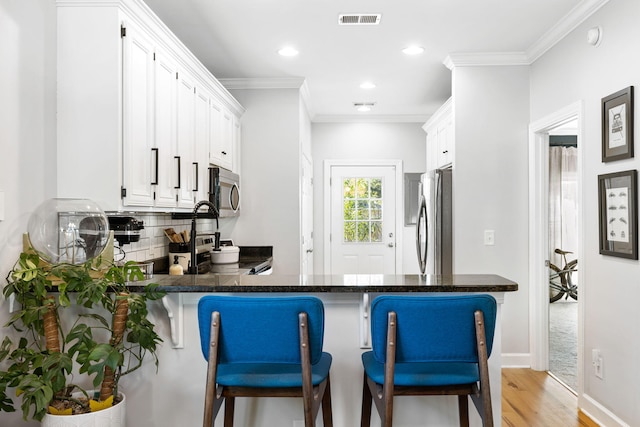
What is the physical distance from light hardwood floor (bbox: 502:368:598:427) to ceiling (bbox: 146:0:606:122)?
2.44 m

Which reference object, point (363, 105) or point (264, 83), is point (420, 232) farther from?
point (264, 83)

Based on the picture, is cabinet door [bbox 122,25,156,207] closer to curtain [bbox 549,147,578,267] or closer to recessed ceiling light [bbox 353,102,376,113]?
recessed ceiling light [bbox 353,102,376,113]

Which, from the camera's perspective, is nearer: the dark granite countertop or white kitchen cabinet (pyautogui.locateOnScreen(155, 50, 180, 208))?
the dark granite countertop

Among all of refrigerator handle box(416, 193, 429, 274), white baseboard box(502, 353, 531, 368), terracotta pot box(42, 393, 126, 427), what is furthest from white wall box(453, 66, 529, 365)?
terracotta pot box(42, 393, 126, 427)

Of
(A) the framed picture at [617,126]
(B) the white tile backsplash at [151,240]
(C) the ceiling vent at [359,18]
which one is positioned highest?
(C) the ceiling vent at [359,18]

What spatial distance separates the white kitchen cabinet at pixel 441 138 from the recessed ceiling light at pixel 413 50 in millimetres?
694

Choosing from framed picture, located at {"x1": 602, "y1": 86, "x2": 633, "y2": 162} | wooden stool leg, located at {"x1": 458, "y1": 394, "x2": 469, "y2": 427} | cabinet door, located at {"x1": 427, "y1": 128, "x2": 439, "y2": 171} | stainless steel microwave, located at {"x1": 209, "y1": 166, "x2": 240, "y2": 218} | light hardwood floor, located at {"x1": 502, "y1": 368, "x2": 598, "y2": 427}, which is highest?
cabinet door, located at {"x1": 427, "y1": 128, "x2": 439, "y2": 171}

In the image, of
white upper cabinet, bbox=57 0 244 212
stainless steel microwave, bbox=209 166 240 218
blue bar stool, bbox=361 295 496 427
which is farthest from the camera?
stainless steel microwave, bbox=209 166 240 218

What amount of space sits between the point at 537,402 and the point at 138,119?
297 centimetres

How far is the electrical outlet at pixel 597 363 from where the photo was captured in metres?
2.94

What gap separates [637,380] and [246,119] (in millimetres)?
3568

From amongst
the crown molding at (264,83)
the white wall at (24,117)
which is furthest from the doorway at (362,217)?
the white wall at (24,117)

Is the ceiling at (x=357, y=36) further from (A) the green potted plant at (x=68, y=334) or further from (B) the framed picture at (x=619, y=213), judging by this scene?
(A) the green potted plant at (x=68, y=334)

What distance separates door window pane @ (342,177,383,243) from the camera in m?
6.51
